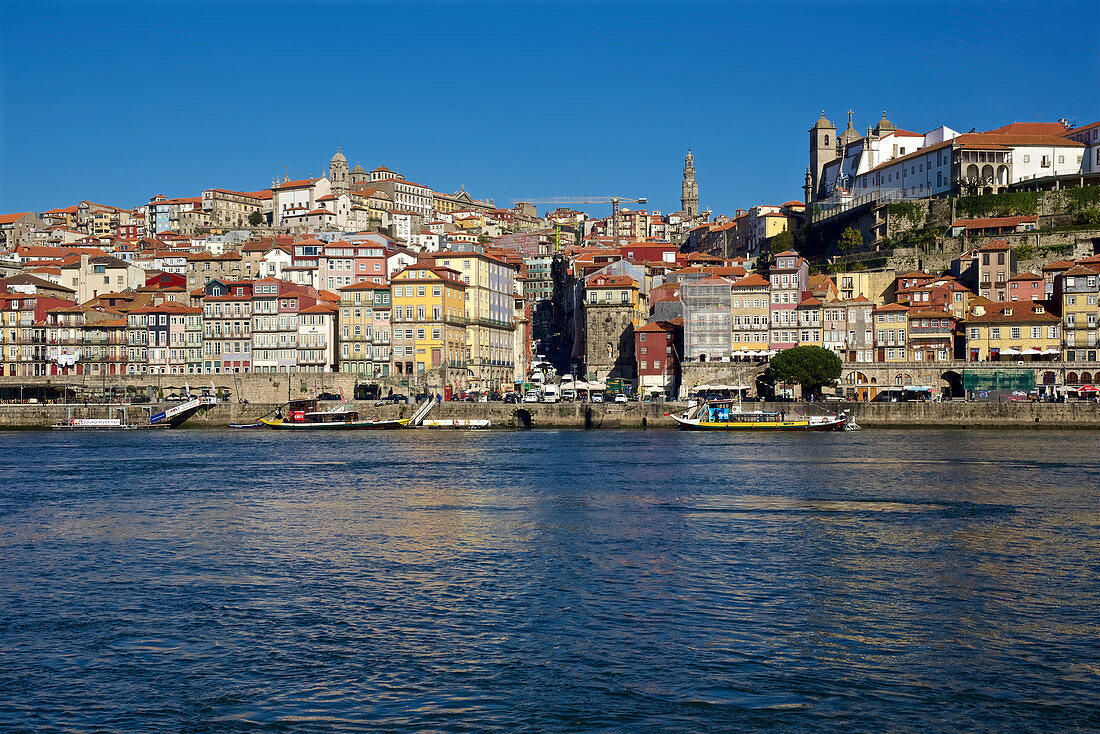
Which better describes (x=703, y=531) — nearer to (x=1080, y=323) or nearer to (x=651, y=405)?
(x=651, y=405)

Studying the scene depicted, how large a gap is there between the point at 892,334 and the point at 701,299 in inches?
521

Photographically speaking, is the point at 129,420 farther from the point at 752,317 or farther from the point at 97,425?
the point at 752,317

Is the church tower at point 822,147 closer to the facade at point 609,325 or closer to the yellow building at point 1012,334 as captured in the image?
the facade at point 609,325

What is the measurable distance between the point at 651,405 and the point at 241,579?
49.3 meters

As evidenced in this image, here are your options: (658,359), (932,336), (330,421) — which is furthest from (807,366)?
(330,421)

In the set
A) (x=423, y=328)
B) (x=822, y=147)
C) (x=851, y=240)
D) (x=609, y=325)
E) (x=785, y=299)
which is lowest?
(x=423, y=328)

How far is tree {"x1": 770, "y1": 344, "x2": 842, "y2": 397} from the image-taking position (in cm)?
6956

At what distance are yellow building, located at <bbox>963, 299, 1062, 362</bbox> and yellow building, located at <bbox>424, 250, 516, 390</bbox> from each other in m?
35.9

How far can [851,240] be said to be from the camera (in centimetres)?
9225

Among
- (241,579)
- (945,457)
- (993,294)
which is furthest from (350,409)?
(241,579)

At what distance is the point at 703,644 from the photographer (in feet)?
53.8

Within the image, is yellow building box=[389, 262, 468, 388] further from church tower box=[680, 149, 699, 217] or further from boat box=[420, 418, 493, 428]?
church tower box=[680, 149, 699, 217]

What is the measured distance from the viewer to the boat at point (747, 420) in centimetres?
6538

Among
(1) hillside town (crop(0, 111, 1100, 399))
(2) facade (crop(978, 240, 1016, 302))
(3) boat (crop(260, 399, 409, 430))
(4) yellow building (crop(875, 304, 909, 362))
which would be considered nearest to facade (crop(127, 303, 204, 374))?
(1) hillside town (crop(0, 111, 1100, 399))
